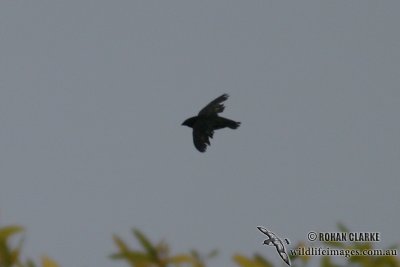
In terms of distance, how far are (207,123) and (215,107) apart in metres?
0.59

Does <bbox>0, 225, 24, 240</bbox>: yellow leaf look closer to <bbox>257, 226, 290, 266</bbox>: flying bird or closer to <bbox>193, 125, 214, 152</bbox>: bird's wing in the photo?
<bbox>257, 226, 290, 266</bbox>: flying bird

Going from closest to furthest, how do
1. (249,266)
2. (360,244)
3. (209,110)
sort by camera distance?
(249,266) → (360,244) → (209,110)

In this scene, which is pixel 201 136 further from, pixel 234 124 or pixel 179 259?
pixel 179 259

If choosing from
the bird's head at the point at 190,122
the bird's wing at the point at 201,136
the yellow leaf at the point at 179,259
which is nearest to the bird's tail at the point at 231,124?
the bird's wing at the point at 201,136

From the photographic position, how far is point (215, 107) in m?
20.5

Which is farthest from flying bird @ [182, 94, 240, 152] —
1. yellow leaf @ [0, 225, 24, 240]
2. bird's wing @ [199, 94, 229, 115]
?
yellow leaf @ [0, 225, 24, 240]

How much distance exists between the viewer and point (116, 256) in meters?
3.15

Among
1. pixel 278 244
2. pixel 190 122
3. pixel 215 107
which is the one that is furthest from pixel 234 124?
pixel 278 244

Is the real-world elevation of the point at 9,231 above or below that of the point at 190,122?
below

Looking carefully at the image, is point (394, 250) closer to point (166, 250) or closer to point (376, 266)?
point (376, 266)

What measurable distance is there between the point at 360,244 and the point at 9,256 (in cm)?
178

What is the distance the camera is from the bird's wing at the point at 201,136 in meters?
20.7

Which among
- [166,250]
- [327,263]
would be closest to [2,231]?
[166,250]

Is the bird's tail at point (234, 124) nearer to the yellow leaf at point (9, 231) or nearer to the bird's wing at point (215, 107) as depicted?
the bird's wing at point (215, 107)
